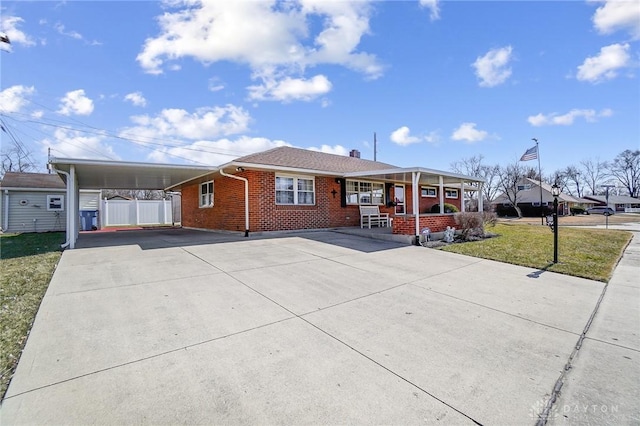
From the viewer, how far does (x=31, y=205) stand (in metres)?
16.3

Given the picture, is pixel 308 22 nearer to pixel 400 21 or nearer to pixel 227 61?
pixel 400 21

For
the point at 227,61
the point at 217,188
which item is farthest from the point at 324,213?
the point at 227,61

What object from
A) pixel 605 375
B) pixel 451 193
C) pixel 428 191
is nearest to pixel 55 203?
pixel 428 191

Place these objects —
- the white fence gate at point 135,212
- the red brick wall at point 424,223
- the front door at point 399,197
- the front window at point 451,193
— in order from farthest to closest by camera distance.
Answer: the white fence gate at point 135,212 < the front window at point 451,193 < the front door at point 399,197 < the red brick wall at point 424,223

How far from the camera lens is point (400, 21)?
9.41 m

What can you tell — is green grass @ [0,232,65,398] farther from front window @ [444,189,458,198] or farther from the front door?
front window @ [444,189,458,198]

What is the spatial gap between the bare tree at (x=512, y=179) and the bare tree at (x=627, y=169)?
33594 millimetres

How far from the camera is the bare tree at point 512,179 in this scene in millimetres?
43562

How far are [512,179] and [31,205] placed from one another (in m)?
52.7

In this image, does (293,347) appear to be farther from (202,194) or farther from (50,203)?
(50,203)

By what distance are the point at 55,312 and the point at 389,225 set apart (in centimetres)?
1258

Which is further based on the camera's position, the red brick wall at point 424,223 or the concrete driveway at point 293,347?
Result: the red brick wall at point 424,223

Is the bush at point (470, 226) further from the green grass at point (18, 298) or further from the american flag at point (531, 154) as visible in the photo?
the american flag at point (531, 154)

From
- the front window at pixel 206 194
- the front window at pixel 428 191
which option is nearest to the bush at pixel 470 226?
the front window at pixel 428 191
